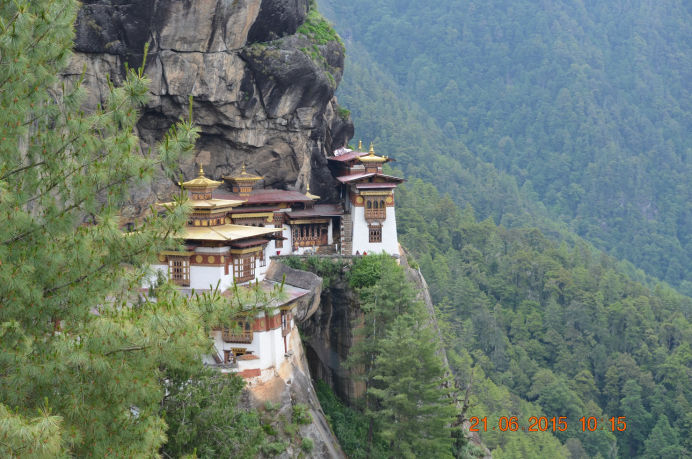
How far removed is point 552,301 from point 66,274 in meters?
53.0

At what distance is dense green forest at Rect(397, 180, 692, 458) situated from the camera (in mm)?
48438

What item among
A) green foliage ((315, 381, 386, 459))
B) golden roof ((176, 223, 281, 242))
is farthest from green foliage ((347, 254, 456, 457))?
golden roof ((176, 223, 281, 242))

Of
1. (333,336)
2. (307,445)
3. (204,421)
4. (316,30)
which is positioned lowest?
(307,445)

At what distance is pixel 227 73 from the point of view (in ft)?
94.3

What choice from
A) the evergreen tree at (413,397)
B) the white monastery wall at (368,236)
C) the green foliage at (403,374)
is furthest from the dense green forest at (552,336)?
the evergreen tree at (413,397)

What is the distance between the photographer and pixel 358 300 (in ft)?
95.5

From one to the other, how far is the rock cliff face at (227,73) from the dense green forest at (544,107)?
60.9 meters

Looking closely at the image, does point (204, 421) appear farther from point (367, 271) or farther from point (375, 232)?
point (375, 232)

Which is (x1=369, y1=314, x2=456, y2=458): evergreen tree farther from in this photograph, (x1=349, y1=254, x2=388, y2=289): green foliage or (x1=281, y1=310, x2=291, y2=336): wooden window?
(x1=349, y1=254, x2=388, y2=289): green foliage

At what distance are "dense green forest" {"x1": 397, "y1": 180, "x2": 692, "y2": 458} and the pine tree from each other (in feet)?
103

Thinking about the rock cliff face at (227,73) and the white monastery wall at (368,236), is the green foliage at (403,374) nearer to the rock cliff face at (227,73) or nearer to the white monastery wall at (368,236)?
the white monastery wall at (368,236)

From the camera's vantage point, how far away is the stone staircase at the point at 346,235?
31.4 metres
